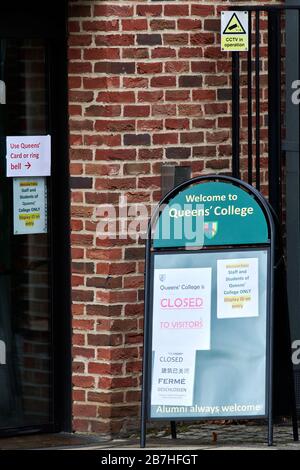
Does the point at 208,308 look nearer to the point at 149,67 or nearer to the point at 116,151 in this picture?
the point at 116,151

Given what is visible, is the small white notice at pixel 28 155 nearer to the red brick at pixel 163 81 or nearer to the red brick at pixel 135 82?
the red brick at pixel 135 82

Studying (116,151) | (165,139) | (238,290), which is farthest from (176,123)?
(238,290)

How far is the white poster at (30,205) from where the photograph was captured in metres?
8.79

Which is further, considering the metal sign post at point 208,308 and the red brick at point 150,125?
the red brick at point 150,125

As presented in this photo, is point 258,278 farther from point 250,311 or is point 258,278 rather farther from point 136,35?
point 136,35

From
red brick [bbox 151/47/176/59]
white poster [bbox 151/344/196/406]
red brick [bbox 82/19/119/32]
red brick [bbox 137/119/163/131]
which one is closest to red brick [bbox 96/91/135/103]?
red brick [bbox 137/119/163/131]

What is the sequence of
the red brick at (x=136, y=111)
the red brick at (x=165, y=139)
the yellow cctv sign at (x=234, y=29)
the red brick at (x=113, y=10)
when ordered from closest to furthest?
the red brick at (x=113, y=10)
the red brick at (x=136, y=111)
the red brick at (x=165, y=139)
the yellow cctv sign at (x=234, y=29)

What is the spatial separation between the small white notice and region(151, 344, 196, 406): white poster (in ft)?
4.68

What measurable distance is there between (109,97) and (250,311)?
5.20 feet

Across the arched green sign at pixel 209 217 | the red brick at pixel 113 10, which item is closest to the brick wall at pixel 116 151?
the red brick at pixel 113 10

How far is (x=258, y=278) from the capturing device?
27.1 ft

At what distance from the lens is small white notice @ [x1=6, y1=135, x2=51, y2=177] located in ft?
28.6

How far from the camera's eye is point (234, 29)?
29.4 ft
